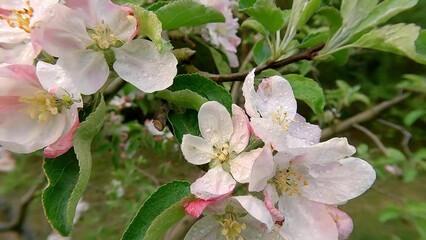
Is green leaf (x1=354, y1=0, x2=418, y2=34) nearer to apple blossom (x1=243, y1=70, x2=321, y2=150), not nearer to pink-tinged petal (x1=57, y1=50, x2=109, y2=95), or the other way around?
apple blossom (x1=243, y1=70, x2=321, y2=150)

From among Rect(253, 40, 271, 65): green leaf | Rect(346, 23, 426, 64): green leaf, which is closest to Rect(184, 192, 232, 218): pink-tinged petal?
Rect(346, 23, 426, 64): green leaf

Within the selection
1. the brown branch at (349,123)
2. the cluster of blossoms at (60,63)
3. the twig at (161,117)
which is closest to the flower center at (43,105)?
the cluster of blossoms at (60,63)

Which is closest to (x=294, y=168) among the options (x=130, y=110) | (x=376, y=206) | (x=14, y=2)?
(x=14, y=2)

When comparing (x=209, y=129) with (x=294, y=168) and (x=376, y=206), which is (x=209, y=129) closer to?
(x=294, y=168)

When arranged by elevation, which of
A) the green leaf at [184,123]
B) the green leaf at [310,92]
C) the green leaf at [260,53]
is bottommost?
the green leaf at [260,53]

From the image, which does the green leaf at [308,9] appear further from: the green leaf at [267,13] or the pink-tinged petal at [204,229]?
the pink-tinged petal at [204,229]

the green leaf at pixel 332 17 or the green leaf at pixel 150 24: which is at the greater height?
the green leaf at pixel 150 24

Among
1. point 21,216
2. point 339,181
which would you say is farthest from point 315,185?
point 21,216

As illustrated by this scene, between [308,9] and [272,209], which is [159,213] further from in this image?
[308,9]
